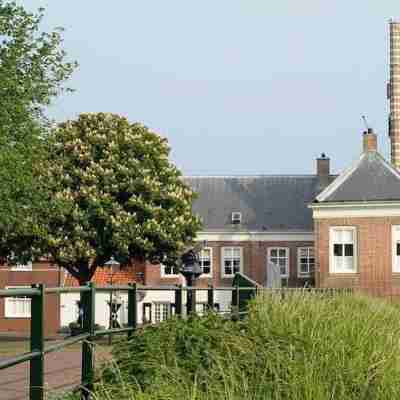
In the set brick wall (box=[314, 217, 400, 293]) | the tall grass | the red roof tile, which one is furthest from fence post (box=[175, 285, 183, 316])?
the red roof tile

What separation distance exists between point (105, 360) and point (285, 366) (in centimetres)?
143

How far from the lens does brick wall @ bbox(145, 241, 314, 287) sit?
58000mm

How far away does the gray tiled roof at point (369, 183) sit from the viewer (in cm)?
4884

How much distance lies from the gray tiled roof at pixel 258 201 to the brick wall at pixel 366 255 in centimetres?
1020

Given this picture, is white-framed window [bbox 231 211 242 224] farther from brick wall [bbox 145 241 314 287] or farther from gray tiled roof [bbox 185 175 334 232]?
brick wall [bbox 145 241 314 287]

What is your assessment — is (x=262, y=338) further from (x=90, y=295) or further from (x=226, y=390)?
(x=226, y=390)

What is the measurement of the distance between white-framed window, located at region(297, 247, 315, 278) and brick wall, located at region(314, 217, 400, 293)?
9.14 m

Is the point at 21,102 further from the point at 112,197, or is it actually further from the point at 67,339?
the point at 67,339

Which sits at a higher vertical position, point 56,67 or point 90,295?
point 56,67

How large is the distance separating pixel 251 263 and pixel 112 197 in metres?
18.1

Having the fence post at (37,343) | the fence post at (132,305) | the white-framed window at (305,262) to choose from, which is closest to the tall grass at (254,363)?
the fence post at (37,343)

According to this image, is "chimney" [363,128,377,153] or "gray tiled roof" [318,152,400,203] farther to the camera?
"chimney" [363,128,377,153]

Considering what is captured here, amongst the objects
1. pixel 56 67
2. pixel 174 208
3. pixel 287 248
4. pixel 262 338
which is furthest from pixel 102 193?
pixel 262 338

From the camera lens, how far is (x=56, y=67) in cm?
3509
